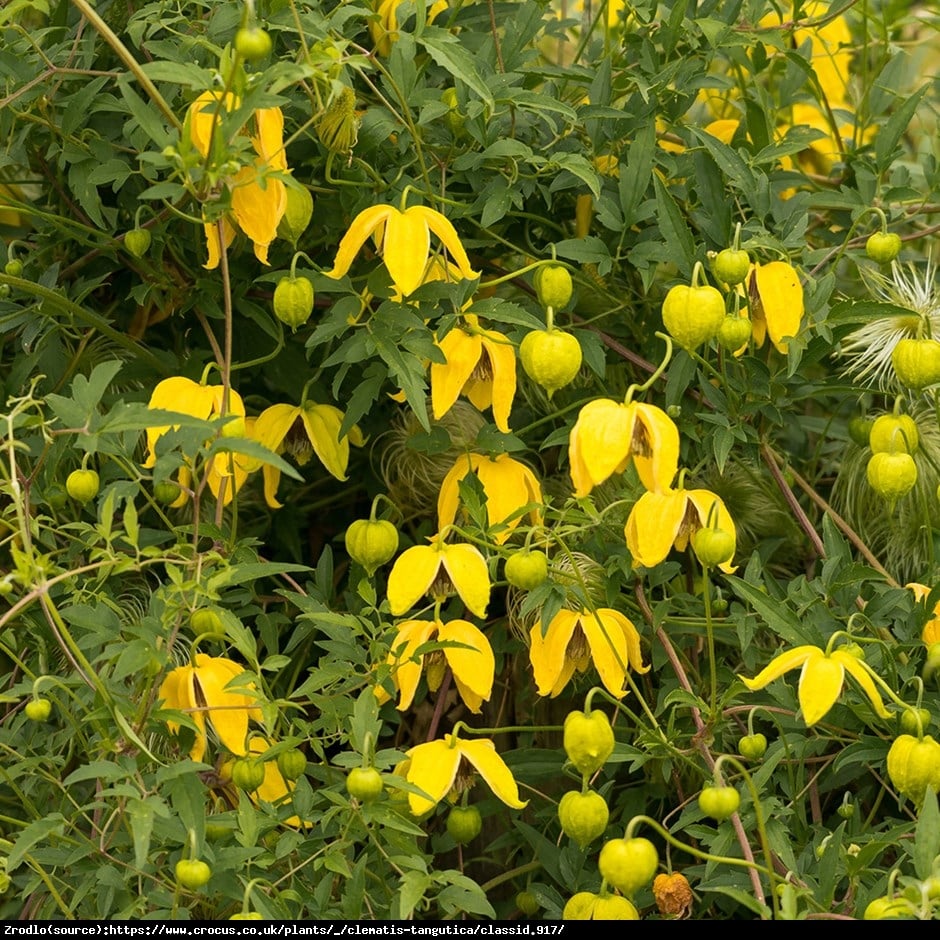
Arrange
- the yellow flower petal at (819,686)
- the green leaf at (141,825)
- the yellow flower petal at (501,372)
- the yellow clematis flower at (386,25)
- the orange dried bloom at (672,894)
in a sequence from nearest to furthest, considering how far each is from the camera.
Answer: the green leaf at (141,825) → the yellow flower petal at (819,686) → the orange dried bloom at (672,894) → the yellow flower petal at (501,372) → the yellow clematis flower at (386,25)

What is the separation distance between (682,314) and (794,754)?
15.8 inches

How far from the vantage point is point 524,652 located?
1477 mm

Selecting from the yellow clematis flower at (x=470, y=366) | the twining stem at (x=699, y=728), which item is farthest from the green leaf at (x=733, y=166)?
the twining stem at (x=699, y=728)

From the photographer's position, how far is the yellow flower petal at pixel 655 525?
114cm

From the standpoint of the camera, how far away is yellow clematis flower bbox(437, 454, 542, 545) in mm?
1268

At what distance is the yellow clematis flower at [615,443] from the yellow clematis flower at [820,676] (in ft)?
0.54

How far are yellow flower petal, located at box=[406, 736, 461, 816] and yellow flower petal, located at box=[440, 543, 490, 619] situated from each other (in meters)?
0.12

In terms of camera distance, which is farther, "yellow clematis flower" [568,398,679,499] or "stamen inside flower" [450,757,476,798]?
"stamen inside flower" [450,757,476,798]

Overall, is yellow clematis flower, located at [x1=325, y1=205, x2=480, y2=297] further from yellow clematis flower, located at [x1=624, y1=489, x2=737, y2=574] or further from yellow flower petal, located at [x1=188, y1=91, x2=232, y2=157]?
yellow clematis flower, located at [x1=624, y1=489, x2=737, y2=574]

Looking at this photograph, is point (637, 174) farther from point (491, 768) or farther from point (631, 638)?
point (491, 768)

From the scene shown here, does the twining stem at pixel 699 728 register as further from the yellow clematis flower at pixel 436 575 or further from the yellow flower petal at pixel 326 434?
the yellow flower petal at pixel 326 434

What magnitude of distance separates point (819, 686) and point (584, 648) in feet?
0.79

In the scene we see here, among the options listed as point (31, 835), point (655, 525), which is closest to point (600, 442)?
point (655, 525)

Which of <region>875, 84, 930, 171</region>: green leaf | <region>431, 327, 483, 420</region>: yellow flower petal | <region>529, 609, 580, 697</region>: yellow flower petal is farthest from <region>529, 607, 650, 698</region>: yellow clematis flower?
<region>875, 84, 930, 171</region>: green leaf
